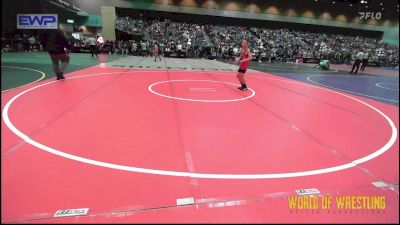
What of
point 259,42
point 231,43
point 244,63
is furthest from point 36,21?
point 259,42

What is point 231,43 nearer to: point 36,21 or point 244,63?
point 244,63

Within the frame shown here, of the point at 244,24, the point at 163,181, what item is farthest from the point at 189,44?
the point at 163,181

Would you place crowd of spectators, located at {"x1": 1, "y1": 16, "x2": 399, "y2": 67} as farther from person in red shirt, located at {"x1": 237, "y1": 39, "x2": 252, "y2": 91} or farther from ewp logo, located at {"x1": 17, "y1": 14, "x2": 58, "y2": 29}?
ewp logo, located at {"x1": 17, "y1": 14, "x2": 58, "y2": 29}

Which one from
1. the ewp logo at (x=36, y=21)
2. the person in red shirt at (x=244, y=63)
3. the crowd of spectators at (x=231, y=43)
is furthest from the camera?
the crowd of spectators at (x=231, y=43)

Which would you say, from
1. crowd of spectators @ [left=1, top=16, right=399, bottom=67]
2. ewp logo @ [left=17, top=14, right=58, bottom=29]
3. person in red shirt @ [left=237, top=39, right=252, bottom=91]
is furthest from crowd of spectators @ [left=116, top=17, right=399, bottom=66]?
ewp logo @ [left=17, top=14, right=58, bottom=29]

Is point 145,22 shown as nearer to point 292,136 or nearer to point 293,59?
point 293,59

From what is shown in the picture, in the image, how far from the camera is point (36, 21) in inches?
78.9

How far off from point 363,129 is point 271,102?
86.4 inches

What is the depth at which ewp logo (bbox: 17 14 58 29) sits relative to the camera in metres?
1.91

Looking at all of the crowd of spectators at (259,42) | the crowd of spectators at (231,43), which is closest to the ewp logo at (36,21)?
the crowd of spectators at (231,43)

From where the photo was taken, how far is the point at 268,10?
32062mm

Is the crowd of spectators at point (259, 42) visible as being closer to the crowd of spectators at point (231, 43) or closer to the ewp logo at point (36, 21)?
the crowd of spectators at point (231, 43)

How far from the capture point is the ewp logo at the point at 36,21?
6.26 ft

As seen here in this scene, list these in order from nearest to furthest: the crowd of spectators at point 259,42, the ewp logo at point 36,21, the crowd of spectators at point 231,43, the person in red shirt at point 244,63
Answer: the ewp logo at point 36,21
the person in red shirt at point 244,63
the crowd of spectators at point 231,43
the crowd of spectators at point 259,42
